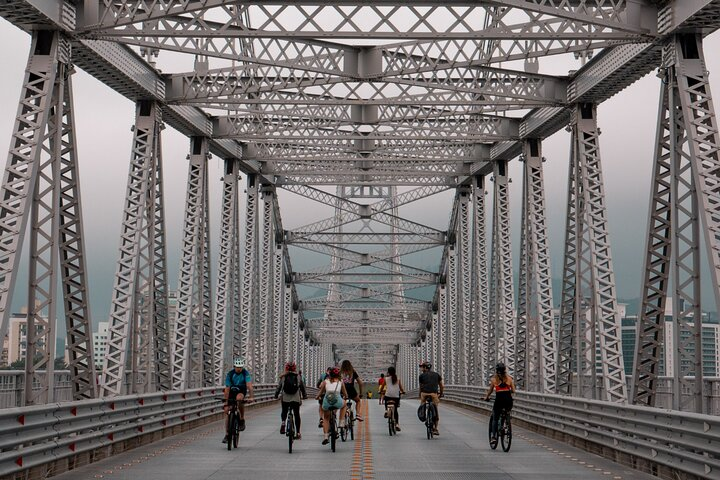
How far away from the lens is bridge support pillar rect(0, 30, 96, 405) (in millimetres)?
18031

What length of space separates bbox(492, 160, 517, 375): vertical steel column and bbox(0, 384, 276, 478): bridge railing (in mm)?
14238

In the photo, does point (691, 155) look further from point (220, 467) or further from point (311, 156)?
point (311, 156)

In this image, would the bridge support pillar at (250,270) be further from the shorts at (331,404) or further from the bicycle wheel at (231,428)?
the bicycle wheel at (231,428)

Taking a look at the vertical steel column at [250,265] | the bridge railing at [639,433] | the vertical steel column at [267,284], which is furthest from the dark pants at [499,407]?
the vertical steel column at [267,284]

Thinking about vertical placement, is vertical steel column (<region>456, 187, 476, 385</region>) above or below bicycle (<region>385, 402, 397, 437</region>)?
above

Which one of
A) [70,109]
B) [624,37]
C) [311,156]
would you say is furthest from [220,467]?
[311,156]

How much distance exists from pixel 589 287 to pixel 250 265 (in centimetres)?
1981

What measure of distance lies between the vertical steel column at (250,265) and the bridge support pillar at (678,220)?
903 inches

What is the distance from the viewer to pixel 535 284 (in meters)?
31.4

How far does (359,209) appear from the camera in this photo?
56.3 metres

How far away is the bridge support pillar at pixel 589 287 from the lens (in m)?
24.5

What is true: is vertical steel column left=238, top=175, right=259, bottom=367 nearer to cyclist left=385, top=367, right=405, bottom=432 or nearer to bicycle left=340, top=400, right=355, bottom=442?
cyclist left=385, top=367, right=405, bottom=432

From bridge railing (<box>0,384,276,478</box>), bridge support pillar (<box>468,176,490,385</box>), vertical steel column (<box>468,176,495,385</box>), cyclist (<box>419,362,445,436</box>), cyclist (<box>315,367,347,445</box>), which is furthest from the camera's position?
vertical steel column (<box>468,176,495,385</box>)

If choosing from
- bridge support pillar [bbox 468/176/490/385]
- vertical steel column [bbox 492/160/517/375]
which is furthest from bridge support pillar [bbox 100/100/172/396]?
bridge support pillar [bbox 468/176/490/385]
